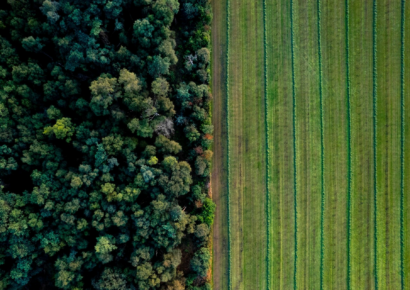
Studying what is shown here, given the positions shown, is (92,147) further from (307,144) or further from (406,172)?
(406,172)

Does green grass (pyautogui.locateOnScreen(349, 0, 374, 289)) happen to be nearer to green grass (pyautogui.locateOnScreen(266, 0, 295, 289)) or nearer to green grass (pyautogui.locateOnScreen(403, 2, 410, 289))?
green grass (pyautogui.locateOnScreen(403, 2, 410, 289))

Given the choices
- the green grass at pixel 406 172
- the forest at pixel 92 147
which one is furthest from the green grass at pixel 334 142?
the forest at pixel 92 147

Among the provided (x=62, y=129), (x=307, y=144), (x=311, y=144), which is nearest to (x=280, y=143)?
(x=307, y=144)

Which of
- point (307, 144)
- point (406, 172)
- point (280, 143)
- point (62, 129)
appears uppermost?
point (62, 129)

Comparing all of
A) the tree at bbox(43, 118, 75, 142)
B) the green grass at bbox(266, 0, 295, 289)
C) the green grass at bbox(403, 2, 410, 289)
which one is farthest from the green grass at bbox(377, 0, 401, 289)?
the tree at bbox(43, 118, 75, 142)

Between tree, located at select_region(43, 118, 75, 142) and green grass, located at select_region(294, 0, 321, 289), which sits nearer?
tree, located at select_region(43, 118, 75, 142)

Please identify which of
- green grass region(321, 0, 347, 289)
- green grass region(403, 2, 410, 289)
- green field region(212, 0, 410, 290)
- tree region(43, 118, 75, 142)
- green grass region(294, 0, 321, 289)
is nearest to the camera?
tree region(43, 118, 75, 142)
